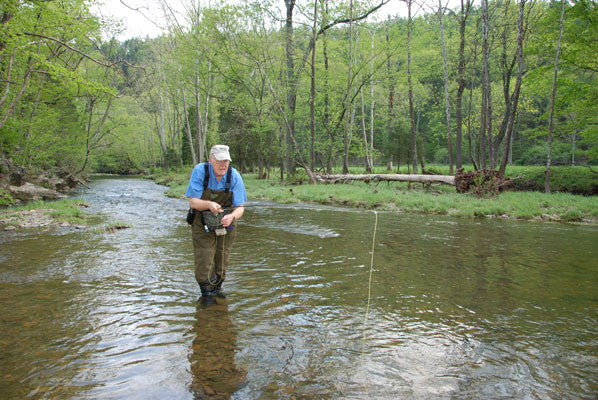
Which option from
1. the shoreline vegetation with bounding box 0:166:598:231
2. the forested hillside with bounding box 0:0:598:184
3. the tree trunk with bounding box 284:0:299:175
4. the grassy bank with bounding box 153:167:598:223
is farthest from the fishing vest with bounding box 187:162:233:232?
the tree trunk with bounding box 284:0:299:175

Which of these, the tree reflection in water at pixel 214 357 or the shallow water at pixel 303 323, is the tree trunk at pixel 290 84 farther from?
the tree reflection in water at pixel 214 357

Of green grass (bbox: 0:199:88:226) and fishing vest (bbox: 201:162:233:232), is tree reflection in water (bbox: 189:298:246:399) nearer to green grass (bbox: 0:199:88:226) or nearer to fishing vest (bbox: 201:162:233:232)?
fishing vest (bbox: 201:162:233:232)

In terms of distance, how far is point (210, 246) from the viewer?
14.8ft

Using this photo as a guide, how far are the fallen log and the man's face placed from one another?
662 inches

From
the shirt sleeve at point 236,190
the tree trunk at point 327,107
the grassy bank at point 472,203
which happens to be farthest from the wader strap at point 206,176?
the tree trunk at point 327,107

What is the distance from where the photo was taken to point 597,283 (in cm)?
549

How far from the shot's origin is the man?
426cm

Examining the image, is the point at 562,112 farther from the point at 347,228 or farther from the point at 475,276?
the point at 475,276

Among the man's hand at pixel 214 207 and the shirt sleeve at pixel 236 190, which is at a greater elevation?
the shirt sleeve at pixel 236 190

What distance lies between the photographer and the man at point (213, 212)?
426cm

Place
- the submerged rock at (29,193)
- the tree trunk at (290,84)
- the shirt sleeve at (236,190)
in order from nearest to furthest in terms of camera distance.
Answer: the shirt sleeve at (236,190) → the submerged rock at (29,193) → the tree trunk at (290,84)

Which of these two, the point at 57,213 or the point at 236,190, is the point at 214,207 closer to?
the point at 236,190

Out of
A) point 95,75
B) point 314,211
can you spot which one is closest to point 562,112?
point 314,211

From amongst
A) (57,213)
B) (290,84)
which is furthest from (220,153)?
(290,84)
